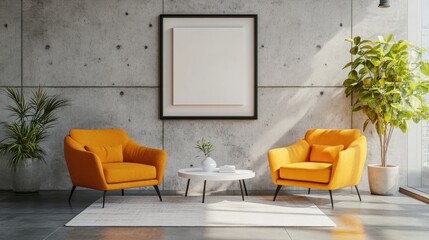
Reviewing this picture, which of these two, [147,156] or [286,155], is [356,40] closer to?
[286,155]

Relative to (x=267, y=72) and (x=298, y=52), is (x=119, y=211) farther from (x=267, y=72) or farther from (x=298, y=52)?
(x=298, y=52)

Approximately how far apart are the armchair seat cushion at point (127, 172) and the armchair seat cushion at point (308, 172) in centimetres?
154

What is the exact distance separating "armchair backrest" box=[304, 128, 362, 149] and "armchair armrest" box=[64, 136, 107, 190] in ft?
8.84

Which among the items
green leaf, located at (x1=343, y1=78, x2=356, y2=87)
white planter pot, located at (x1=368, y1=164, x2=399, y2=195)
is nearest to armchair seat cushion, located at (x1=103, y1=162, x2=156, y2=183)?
green leaf, located at (x1=343, y1=78, x2=356, y2=87)

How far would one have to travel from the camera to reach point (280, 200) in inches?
239

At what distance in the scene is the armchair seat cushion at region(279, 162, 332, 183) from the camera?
5621 mm

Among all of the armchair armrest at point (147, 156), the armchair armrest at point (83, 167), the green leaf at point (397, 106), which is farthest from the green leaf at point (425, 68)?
the armchair armrest at point (83, 167)

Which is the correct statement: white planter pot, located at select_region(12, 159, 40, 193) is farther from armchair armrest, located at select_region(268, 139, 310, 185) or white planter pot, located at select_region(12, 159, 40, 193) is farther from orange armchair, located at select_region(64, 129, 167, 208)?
armchair armrest, located at select_region(268, 139, 310, 185)

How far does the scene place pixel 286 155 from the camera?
6.18 m

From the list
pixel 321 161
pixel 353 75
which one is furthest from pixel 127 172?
pixel 353 75

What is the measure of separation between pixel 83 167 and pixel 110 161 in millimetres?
569

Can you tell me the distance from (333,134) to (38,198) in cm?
374

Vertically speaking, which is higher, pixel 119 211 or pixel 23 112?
pixel 23 112

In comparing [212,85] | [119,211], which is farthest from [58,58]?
[119,211]
